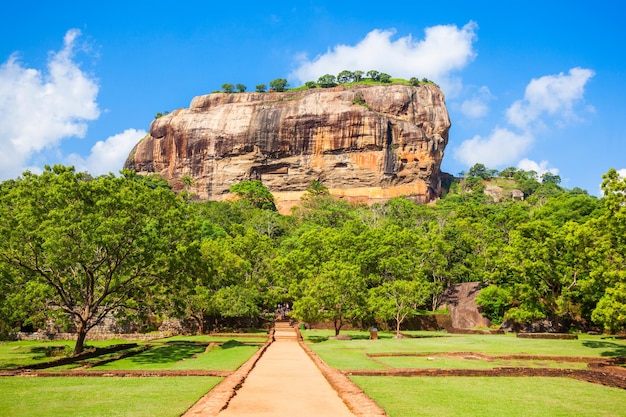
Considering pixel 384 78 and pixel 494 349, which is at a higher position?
pixel 384 78

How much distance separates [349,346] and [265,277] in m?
17.8

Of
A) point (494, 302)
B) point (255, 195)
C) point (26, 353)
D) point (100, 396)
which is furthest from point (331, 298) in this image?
point (255, 195)

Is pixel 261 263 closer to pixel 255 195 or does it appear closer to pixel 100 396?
pixel 100 396

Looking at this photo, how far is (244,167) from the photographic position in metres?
103

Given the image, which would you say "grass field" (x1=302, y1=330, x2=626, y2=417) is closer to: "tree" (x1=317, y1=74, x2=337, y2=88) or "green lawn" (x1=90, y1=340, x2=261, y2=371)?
"green lawn" (x1=90, y1=340, x2=261, y2=371)

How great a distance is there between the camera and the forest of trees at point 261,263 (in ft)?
68.0

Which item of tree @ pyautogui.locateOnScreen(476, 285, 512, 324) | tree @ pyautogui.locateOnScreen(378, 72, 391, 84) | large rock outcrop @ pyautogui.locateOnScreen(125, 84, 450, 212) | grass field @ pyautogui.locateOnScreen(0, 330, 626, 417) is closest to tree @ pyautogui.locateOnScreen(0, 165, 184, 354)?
grass field @ pyautogui.locateOnScreen(0, 330, 626, 417)

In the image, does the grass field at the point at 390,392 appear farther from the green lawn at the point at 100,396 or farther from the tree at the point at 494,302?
the tree at the point at 494,302

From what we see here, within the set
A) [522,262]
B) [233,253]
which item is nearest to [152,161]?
[233,253]

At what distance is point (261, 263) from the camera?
144 ft

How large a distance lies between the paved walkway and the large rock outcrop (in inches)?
3307

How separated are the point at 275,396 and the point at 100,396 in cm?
419

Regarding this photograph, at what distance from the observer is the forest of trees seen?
20.7 meters

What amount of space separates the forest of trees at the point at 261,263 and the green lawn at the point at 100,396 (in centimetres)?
784
